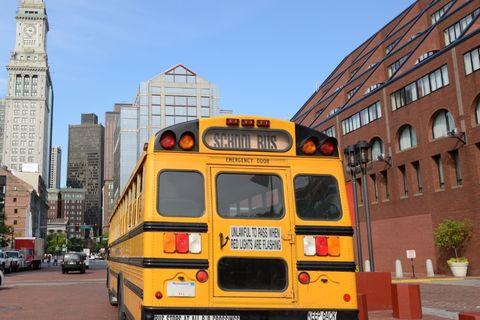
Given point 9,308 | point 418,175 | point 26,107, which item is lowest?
point 9,308

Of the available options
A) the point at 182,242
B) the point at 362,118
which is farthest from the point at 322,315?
the point at 362,118

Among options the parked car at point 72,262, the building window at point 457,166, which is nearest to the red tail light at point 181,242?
the building window at point 457,166

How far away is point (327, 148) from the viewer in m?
6.16

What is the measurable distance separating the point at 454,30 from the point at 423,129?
25.1 feet

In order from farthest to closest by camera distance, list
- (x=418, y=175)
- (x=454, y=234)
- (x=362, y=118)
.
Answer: (x=362, y=118)
(x=418, y=175)
(x=454, y=234)

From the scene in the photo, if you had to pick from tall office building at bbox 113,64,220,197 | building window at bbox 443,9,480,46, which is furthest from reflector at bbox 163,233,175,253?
tall office building at bbox 113,64,220,197

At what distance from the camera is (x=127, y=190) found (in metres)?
8.34

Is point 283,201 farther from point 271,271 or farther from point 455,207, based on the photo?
Result: point 455,207

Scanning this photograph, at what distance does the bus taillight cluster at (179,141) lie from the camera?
575cm

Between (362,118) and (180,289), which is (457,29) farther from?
(180,289)

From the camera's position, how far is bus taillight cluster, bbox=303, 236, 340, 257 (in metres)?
5.69

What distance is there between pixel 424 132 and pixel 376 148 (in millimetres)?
6726

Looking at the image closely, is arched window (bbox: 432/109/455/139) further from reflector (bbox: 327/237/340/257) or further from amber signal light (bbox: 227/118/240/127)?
amber signal light (bbox: 227/118/240/127)

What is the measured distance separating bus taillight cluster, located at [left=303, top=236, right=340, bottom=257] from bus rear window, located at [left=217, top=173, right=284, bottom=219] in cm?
45
